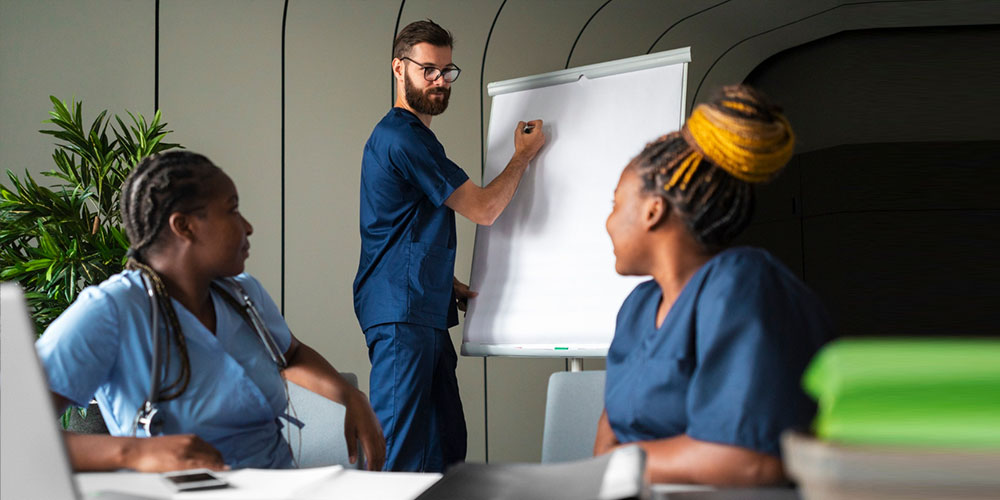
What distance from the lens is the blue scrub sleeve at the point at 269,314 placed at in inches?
65.3

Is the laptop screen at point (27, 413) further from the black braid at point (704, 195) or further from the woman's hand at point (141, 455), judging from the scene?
the black braid at point (704, 195)

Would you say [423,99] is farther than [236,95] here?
No

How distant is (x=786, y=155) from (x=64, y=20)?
10.7 feet

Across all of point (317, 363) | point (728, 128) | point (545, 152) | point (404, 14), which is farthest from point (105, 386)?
point (404, 14)

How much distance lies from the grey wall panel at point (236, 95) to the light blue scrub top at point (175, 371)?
2198mm

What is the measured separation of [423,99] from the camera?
2.69 m

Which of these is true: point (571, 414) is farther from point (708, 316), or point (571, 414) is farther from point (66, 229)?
point (66, 229)

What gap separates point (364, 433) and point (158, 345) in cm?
42

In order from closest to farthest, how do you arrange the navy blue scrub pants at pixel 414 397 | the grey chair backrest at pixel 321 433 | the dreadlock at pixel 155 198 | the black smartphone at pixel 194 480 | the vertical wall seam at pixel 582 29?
the black smartphone at pixel 194 480 < the dreadlock at pixel 155 198 < the grey chair backrest at pixel 321 433 < the navy blue scrub pants at pixel 414 397 < the vertical wall seam at pixel 582 29

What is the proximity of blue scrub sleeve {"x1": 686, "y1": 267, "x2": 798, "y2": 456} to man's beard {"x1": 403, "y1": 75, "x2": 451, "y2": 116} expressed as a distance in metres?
1.74

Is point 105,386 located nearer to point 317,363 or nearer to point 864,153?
point 317,363

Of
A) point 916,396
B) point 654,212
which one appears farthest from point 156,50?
point 916,396

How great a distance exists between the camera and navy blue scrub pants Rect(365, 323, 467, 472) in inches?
98.3

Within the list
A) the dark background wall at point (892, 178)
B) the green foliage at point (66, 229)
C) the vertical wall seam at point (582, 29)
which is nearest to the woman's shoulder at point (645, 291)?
the green foliage at point (66, 229)
